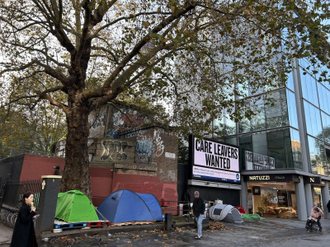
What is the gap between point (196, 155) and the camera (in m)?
17.1

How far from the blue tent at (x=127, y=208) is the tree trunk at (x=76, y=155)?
0.96m

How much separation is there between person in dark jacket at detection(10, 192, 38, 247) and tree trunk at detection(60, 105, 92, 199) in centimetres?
488

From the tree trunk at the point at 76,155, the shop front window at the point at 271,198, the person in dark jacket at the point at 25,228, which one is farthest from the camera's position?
the shop front window at the point at 271,198

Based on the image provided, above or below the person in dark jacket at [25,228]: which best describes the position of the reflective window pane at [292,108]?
above

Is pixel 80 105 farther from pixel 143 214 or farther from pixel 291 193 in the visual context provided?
pixel 291 193

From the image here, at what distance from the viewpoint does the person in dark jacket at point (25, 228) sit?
4.93 metres

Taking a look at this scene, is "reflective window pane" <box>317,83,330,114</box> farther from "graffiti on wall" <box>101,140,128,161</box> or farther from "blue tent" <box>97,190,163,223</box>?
"blue tent" <box>97,190,163,223</box>

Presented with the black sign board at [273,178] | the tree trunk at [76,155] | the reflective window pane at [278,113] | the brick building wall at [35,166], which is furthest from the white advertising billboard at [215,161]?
the brick building wall at [35,166]

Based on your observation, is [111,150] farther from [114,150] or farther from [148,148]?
[148,148]

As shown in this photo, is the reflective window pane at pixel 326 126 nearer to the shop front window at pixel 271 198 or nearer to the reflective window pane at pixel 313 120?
the reflective window pane at pixel 313 120

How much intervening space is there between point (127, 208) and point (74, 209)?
246 centimetres

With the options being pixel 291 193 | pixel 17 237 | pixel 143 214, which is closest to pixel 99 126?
pixel 143 214

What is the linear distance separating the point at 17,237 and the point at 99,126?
15233 millimetres

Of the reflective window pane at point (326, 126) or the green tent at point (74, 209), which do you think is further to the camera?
the reflective window pane at point (326, 126)
